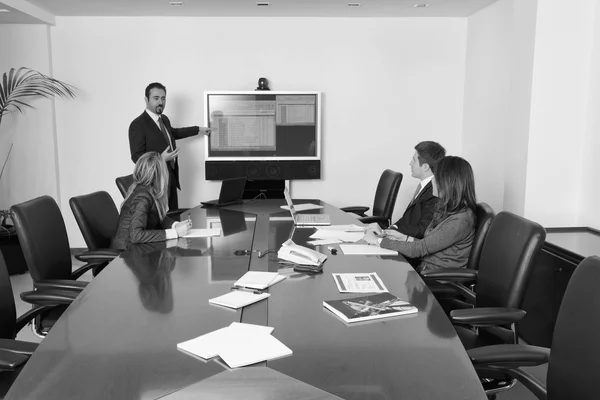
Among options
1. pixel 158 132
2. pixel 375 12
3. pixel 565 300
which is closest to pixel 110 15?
pixel 158 132

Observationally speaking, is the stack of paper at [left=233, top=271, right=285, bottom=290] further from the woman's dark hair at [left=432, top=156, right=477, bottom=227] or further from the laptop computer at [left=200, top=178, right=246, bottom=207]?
the laptop computer at [left=200, top=178, right=246, bottom=207]

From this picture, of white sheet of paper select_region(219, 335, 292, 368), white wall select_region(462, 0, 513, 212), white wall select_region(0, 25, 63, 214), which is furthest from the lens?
white wall select_region(0, 25, 63, 214)

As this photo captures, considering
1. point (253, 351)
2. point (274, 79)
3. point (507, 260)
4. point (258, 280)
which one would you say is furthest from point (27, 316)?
point (274, 79)

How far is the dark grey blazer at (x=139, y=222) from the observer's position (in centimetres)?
302

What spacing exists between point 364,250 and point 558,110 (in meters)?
1.92

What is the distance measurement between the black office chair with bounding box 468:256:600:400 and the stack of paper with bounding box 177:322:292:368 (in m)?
0.64

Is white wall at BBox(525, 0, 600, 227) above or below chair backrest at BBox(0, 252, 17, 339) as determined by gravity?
above

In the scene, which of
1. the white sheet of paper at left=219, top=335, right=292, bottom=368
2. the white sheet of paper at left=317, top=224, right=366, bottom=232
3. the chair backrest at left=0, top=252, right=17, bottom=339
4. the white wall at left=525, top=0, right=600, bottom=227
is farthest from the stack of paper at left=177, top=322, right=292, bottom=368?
the white wall at left=525, top=0, right=600, bottom=227

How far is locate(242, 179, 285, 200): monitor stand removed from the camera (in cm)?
578

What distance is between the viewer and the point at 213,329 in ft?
5.68

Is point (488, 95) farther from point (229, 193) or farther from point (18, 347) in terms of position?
point (18, 347)

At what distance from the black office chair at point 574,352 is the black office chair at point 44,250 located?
181 centimetres

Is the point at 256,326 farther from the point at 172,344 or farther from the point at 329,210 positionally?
the point at 329,210

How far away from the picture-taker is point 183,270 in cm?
243
